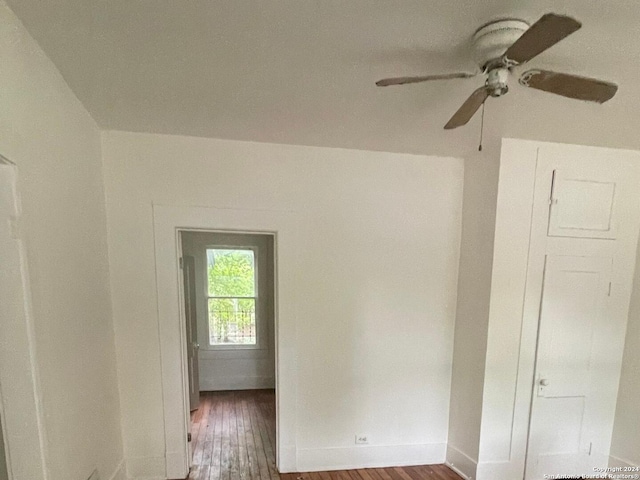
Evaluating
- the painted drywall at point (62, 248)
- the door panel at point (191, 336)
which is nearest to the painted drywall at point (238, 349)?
the door panel at point (191, 336)

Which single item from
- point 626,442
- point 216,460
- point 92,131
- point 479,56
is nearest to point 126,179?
point 92,131

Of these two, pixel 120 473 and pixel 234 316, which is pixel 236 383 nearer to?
pixel 234 316

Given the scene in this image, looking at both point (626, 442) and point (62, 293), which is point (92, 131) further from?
point (626, 442)

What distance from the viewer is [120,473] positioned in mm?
2141

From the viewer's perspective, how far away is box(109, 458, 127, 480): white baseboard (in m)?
2.05

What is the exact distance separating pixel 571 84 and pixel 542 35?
0.37 m

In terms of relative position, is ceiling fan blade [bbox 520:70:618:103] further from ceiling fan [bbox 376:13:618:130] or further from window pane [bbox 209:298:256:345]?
window pane [bbox 209:298:256:345]

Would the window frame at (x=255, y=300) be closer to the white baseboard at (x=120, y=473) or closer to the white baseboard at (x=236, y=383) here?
the white baseboard at (x=236, y=383)

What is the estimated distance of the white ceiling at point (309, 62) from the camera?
1058 mm

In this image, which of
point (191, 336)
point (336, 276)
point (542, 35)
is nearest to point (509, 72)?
point (542, 35)

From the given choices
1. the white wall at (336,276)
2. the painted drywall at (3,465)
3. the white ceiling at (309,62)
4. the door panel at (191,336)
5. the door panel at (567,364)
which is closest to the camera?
the white ceiling at (309,62)

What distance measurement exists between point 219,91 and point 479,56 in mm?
1198

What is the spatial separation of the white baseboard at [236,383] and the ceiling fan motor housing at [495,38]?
4.28m

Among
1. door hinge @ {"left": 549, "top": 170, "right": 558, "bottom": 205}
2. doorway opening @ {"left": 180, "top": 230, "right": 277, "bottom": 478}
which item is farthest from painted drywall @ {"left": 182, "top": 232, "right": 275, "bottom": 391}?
door hinge @ {"left": 549, "top": 170, "right": 558, "bottom": 205}
